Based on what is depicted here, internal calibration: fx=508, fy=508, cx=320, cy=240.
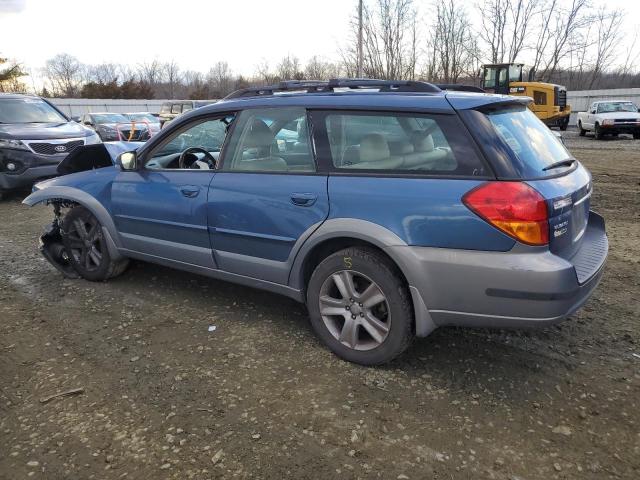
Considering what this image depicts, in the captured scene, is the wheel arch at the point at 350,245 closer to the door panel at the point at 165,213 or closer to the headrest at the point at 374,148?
the headrest at the point at 374,148

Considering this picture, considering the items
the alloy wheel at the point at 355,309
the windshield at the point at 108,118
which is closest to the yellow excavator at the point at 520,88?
the windshield at the point at 108,118

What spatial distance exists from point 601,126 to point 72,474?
22042 mm

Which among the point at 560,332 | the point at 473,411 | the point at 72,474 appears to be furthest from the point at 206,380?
the point at 560,332

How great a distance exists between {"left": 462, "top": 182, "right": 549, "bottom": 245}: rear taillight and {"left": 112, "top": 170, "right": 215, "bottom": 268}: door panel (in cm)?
196

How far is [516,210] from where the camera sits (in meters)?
2.51

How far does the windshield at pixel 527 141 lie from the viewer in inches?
107

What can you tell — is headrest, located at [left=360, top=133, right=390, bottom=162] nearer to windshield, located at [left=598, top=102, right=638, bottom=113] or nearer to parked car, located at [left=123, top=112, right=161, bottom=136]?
parked car, located at [left=123, top=112, right=161, bottom=136]

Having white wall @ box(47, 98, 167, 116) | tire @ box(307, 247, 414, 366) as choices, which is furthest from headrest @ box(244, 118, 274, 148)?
white wall @ box(47, 98, 167, 116)

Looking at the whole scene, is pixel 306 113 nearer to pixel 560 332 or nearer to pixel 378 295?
pixel 378 295

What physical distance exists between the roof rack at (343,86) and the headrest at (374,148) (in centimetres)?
39

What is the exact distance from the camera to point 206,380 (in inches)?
119

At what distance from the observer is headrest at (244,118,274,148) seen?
3.51m

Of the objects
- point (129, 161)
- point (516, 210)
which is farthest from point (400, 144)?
point (129, 161)

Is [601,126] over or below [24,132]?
below
